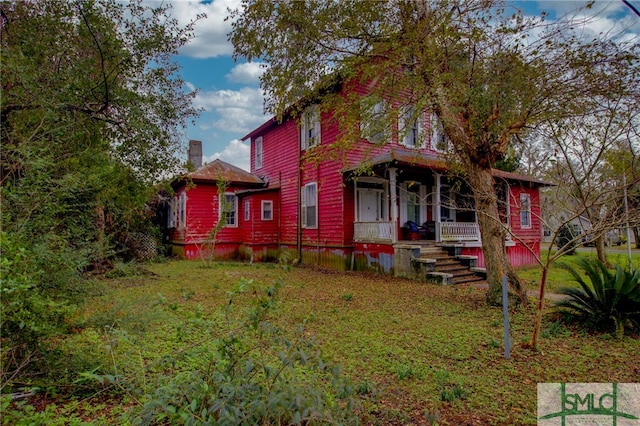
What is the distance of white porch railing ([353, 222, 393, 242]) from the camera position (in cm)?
1131

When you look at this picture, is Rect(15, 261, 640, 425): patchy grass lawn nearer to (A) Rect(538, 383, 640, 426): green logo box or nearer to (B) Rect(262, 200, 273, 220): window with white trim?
(A) Rect(538, 383, 640, 426): green logo box

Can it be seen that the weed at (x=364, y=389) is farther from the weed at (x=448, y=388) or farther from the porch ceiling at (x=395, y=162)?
the porch ceiling at (x=395, y=162)

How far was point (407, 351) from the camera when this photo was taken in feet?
14.4

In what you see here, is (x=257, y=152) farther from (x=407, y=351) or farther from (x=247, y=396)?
(x=247, y=396)

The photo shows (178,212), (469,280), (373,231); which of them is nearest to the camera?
(469,280)

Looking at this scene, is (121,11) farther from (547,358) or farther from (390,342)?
(547,358)

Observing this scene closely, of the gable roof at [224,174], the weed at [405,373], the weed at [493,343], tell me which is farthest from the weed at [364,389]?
the gable roof at [224,174]

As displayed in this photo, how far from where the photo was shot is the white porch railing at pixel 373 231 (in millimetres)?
11307

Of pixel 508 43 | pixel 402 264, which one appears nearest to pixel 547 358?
pixel 508 43

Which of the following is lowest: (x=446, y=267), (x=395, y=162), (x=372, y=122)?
(x=446, y=267)

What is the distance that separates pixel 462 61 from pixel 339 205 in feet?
22.2

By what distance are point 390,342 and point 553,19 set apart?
20.3 ft

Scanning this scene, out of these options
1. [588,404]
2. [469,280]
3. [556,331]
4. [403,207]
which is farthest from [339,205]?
[588,404]

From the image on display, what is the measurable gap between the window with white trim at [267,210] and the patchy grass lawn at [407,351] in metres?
8.49
